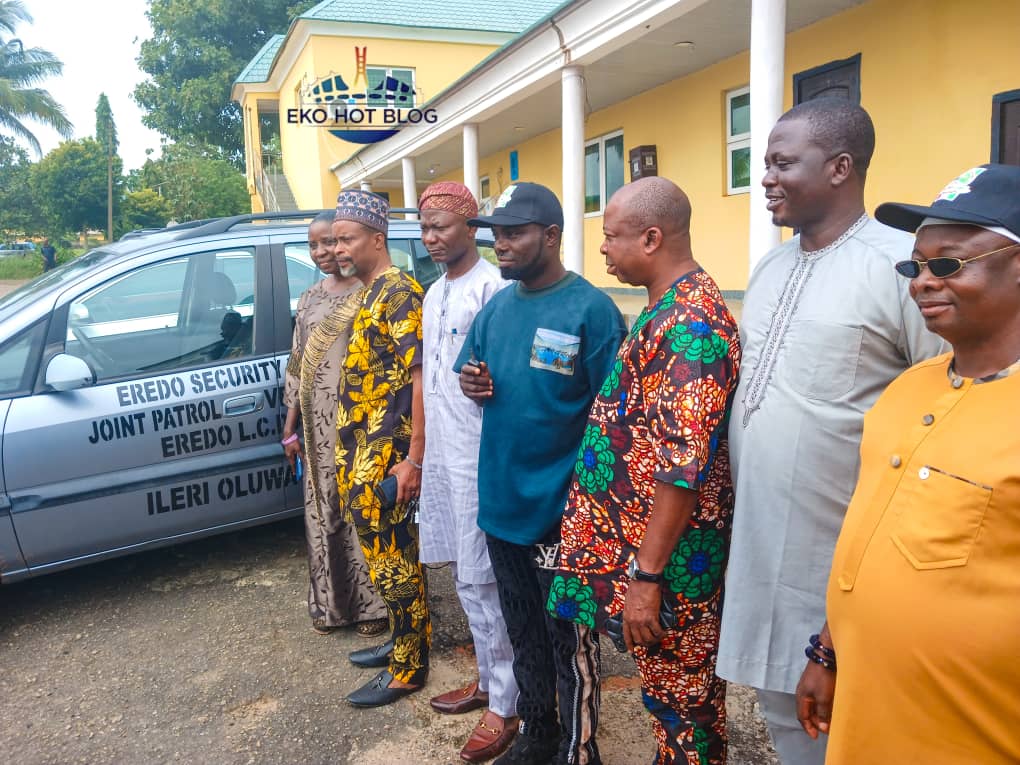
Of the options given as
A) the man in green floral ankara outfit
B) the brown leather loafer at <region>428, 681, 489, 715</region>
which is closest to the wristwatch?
the man in green floral ankara outfit

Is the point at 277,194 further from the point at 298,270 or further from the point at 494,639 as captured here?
the point at 494,639

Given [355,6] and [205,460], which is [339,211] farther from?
[355,6]

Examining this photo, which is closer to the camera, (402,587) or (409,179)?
(402,587)

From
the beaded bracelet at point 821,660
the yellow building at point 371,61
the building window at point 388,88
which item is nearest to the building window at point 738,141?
the beaded bracelet at point 821,660

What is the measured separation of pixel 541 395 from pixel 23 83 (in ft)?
139

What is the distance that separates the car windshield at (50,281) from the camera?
3644 millimetres

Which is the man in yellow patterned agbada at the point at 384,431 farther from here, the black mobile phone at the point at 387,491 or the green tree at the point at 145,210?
the green tree at the point at 145,210

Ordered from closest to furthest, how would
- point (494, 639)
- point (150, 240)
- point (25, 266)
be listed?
1. point (494, 639)
2. point (150, 240)
3. point (25, 266)

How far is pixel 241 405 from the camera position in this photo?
3.82 m

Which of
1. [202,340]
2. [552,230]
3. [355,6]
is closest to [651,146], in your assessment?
[202,340]

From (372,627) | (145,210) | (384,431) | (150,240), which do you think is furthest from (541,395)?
(145,210)

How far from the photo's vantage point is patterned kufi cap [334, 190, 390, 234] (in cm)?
295

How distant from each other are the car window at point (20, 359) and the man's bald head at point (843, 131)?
11.0 ft

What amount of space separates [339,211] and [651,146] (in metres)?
7.59
